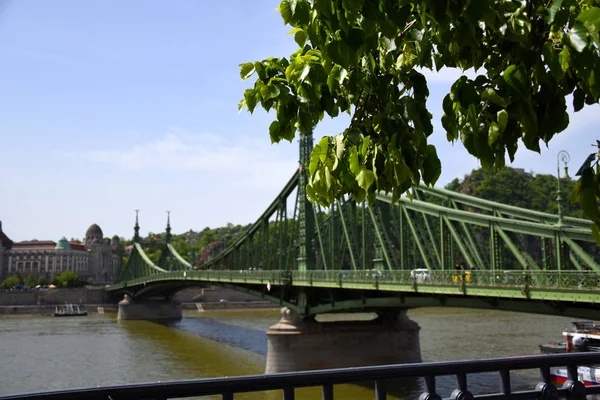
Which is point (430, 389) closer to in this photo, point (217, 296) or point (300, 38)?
point (300, 38)

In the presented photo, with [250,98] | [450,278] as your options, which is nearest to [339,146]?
[250,98]

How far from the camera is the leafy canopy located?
3.27 meters

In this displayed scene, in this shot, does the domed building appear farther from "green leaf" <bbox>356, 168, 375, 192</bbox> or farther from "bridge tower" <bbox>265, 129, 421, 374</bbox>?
"green leaf" <bbox>356, 168, 375, 192</bbox>

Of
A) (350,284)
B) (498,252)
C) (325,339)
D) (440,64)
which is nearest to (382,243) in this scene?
(350,284)

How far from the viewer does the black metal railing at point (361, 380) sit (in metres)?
3.20

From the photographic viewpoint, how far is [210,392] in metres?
3.36

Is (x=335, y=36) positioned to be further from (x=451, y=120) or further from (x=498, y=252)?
(x=498, y=252)

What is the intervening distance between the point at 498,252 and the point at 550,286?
4.32m

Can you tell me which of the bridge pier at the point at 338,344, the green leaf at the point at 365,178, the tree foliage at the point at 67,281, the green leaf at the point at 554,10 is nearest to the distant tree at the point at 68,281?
the tree foliage at the point at 67,281

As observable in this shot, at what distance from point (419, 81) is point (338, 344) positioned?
28864mm

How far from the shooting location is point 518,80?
3238 mm

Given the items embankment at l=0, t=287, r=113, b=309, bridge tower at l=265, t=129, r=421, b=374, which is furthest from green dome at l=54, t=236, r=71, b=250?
bridge tower at l=265, t=129, r=421, b=374

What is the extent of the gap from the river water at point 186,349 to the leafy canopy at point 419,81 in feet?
67.3

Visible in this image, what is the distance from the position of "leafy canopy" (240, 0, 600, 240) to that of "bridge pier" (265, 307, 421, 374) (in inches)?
1094
